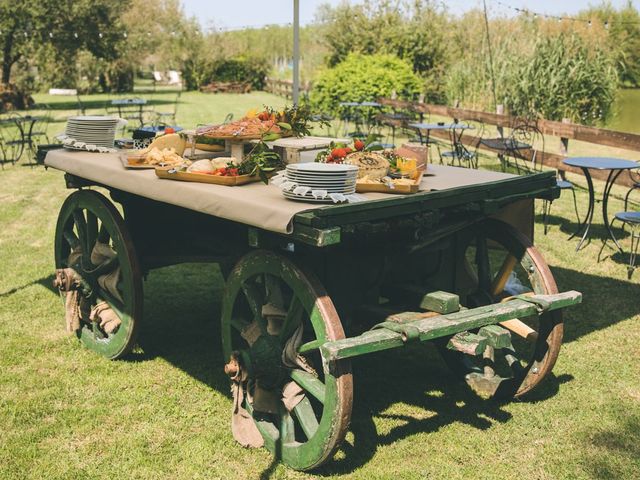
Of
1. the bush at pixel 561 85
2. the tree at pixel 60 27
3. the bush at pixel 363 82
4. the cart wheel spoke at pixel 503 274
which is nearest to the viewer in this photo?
the cart wheel spoke at pixel 503 274

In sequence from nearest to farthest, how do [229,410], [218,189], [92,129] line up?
[218,189] → [229,410] → [92,129]

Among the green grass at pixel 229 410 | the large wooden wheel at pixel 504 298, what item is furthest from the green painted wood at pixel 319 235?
the large wooden wheel at pixel 504 298

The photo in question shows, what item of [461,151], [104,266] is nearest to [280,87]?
[461,151]

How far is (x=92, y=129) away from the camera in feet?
14.8

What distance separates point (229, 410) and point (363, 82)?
16444 mm

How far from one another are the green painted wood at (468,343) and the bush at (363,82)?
15.7 m

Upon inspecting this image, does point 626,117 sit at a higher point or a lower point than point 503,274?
higher

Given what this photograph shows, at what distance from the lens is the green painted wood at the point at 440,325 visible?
8.96 feet

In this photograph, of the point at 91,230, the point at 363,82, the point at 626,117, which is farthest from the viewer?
the point at 626,117

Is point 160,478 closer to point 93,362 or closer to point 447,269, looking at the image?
point 93,362

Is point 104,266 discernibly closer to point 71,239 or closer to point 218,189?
point 71,239

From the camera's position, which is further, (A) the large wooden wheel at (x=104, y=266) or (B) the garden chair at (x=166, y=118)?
(B) the garden chair at (x=166, y=118)

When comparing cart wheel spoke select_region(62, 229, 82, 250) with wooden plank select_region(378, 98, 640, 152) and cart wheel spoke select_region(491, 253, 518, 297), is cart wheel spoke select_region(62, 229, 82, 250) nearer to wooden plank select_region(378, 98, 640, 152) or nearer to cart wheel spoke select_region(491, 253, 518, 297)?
cart wheel spoke select_region(491, 253, 518, 297)

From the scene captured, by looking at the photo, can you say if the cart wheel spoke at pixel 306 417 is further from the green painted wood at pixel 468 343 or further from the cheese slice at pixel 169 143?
the cheese slice at pixel 169 143
